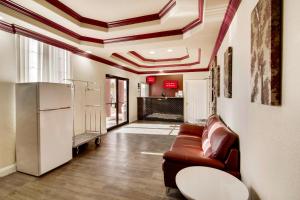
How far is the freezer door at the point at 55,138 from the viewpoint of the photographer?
109 inches

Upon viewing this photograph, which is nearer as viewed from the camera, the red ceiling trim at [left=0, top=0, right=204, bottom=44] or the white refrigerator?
the red ceiling trim at [left=0, top=0, right=204, bottom=44]

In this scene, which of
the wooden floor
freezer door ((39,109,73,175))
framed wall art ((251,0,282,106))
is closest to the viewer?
framed wall art ((251,0,282,106))

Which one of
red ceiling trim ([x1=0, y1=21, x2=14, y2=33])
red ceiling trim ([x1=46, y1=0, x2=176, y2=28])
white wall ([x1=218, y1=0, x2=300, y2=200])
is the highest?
red ceiling trim ([x1=46, y1=0, x2=176, y2=28])

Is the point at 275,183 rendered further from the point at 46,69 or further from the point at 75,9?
the point at 46,69

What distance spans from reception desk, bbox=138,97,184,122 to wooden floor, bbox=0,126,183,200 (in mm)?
4516

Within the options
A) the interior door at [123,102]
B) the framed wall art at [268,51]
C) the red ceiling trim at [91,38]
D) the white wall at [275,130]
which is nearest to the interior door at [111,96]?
the interior door at [123,102]

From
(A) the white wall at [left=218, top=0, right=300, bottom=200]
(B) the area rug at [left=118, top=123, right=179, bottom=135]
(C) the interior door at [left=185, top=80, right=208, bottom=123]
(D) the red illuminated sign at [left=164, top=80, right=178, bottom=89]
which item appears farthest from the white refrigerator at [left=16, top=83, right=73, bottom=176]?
(D) the red illuminated sign at [left=164, top=80, right=178, bottom=89]

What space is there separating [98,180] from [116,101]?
162 inches

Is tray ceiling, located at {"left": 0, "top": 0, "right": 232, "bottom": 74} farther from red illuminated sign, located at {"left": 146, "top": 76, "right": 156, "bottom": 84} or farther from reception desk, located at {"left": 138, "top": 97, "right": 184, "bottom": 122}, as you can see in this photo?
red illuminated sign, located at {"left": 146, "top": 76, "right": 156, "bottom": 84}

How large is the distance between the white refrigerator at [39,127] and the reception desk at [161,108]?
18.0ft

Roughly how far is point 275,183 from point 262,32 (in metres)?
0.99

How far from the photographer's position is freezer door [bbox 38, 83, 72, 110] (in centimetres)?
274

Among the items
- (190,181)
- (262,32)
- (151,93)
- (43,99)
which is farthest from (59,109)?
(151,93)

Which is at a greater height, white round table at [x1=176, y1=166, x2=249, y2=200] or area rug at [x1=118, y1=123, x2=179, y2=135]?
white round table at [x1=176, y1=166, x2=249, y2=200]
